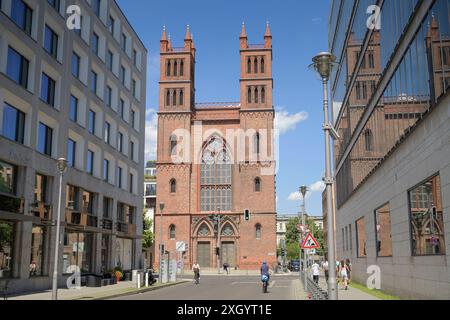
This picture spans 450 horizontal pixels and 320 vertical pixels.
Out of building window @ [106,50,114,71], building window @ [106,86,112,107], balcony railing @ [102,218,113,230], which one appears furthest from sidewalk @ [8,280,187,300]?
building window @ [106,50,114,71]

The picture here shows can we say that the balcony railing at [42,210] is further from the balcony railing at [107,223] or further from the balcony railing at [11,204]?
the balcony railing at [107,223]

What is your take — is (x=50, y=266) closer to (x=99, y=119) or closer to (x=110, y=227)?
(x=110, y=227)

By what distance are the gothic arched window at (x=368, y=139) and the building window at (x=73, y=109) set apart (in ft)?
59.1

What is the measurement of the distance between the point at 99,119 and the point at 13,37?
12771mm

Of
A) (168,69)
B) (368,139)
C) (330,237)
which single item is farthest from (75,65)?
(168,69)

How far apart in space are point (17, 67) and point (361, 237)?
22922 mm

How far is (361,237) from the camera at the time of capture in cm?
3378

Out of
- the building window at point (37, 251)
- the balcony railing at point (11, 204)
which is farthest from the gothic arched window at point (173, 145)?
the balcony railing at point (11, 204)

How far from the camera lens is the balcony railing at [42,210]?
86.3 feet

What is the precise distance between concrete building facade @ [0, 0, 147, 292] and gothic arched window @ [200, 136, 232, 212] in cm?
2418

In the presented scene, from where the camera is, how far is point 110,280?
3312 cm

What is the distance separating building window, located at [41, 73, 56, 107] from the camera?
29031 mm

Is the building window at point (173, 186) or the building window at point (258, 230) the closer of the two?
the building window at point (258, 230)

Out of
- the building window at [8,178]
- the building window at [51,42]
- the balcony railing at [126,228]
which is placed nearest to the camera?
the building window at [8,178]
